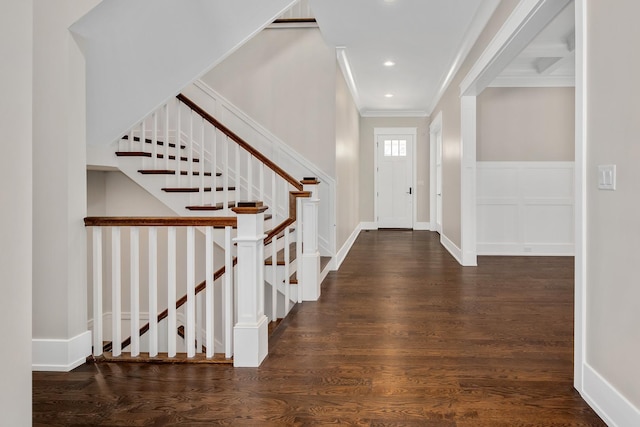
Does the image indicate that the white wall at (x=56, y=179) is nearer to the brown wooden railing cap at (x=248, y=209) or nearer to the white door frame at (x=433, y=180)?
the brown wooden railing cap at (x=248, y=209)

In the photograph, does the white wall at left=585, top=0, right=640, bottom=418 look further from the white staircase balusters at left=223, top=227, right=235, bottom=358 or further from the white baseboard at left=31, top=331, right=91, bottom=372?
the white baseboard at left=31, top=331, right=91, bottom=372

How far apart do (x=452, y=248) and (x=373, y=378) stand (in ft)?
15.2

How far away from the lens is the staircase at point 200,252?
2.57 metres

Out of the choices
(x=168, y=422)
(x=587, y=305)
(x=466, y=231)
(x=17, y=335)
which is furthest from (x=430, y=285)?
(x=17, y=335)

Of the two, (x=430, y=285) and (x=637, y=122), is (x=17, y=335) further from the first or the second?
(x=430, y=285)

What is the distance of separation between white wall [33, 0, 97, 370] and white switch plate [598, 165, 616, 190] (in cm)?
260

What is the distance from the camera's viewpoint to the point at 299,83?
5602 mm

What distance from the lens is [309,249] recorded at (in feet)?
13.7

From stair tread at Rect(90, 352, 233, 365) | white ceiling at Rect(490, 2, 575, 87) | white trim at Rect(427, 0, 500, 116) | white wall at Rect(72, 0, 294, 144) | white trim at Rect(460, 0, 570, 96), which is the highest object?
white trim at Rect(427, 0, 500, 116)

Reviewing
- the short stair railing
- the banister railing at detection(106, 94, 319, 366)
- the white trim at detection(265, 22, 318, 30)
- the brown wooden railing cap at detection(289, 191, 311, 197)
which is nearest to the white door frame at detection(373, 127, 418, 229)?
the white trim at detection(265, 22, 318, 30)

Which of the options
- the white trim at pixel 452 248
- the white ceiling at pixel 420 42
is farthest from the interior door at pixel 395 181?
the white trim at pixel 452 248

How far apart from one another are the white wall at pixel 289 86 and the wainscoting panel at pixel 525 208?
8.03 feet

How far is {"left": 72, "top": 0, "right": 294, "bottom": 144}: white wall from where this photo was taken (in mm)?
2631

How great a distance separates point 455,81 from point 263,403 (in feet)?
18.3
